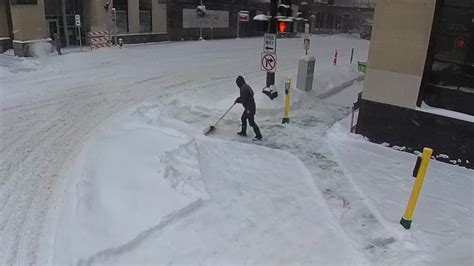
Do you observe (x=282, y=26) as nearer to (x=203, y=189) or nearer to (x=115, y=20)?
(x=203, y=189)

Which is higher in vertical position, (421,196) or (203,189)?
(203,189)

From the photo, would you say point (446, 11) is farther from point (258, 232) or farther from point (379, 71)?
point (258, 232)

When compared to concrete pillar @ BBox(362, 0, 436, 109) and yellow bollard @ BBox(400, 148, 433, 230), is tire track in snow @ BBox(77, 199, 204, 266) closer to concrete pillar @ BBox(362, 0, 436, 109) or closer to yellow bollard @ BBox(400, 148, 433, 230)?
yellow bollard @ BBox(400, 148, 433, 230)

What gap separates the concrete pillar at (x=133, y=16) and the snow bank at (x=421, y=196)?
21782 mm

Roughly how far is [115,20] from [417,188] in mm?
23616

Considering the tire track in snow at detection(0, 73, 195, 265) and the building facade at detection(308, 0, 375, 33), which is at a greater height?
the building facade at detection(308, 0, 375, 33)

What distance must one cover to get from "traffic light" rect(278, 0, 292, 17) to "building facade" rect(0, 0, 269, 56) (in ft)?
38.8

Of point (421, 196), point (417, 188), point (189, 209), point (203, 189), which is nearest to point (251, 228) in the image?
point (189, 209)

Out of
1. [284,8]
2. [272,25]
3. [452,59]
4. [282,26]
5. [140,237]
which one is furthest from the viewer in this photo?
[272,25]

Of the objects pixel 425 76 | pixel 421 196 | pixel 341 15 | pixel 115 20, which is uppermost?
pixel 341 15

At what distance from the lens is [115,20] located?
25734 mm

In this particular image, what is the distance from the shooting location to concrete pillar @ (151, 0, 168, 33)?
30.1 meters

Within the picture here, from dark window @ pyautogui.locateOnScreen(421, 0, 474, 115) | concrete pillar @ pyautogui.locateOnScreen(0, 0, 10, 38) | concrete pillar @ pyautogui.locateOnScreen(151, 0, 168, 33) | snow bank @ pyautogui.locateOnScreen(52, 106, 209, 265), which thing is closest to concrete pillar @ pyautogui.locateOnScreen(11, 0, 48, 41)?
concrete pillar @ pyautogui.locateOnScreen(0, 0, 10, 38)

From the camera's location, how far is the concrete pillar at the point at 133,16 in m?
28.3
